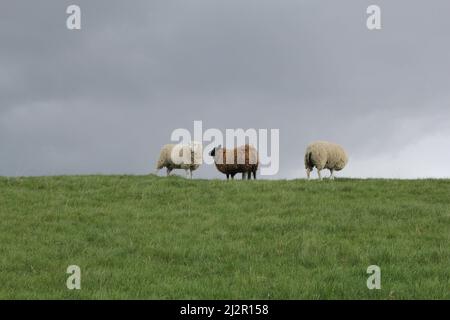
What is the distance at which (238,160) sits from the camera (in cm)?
3253

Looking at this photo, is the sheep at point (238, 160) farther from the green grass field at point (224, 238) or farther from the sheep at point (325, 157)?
the green grass field at point (224, 238)

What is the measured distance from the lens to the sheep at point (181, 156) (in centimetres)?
3391

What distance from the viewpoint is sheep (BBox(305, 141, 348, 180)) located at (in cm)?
3020

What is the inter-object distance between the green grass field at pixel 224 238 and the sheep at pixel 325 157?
253 inches

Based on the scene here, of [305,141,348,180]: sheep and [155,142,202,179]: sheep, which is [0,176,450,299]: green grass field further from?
[155,142,202,179]: sheep

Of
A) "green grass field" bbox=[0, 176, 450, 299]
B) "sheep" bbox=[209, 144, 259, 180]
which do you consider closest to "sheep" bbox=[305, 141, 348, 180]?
"sheep" bbox=[209, 144, 259, 180]

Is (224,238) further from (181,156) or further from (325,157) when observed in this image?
(181,156)

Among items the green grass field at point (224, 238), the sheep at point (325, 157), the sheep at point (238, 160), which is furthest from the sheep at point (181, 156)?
the green grass field at point (224, 238)

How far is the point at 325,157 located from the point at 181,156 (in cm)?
811

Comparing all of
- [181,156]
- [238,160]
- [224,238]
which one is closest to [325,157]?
[238,160]

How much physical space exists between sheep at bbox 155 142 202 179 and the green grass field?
1008cm

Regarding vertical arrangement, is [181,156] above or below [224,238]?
above

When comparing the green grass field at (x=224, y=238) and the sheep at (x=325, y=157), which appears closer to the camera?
the green grass field at (x=224, y=238)
